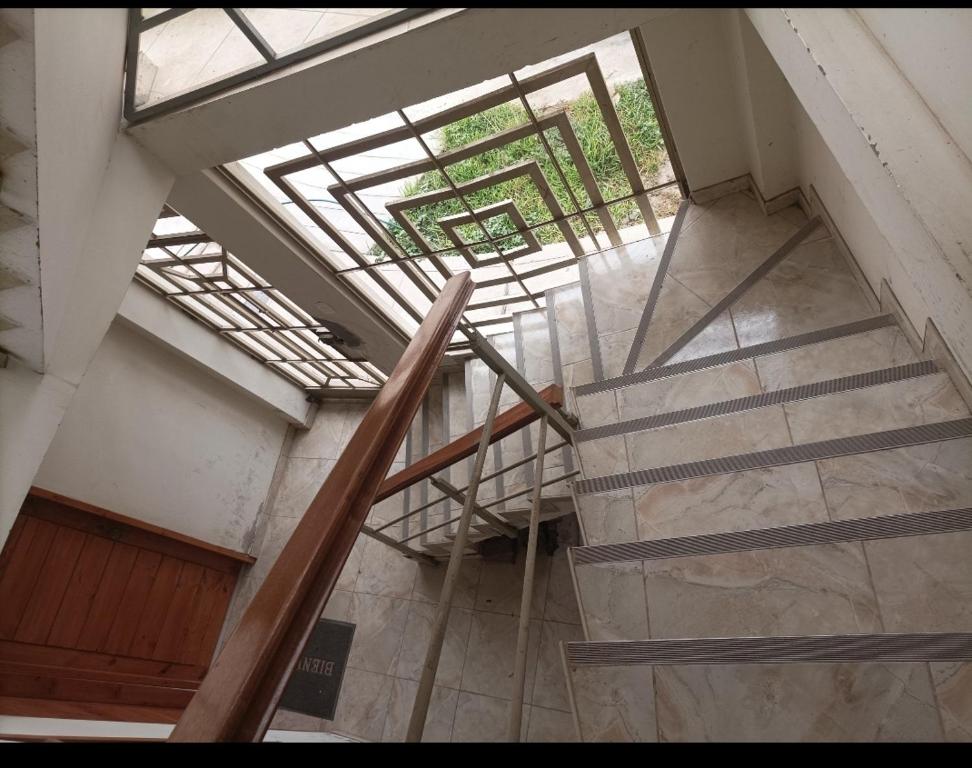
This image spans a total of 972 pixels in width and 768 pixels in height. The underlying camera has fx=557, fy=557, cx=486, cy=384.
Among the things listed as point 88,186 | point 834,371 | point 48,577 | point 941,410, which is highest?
point 88,186

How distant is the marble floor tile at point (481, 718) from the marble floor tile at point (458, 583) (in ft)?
2.02

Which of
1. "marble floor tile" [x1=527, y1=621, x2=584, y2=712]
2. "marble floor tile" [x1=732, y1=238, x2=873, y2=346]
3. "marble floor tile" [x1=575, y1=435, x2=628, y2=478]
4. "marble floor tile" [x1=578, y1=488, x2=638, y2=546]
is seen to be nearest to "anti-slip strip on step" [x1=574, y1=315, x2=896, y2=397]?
"marble floor tile" [x1=732, y1=238, x2=873, y2=346]

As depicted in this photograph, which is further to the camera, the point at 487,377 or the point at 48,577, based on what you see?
the point at 487,377

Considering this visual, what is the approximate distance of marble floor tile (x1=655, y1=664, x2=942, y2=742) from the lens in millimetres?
1235

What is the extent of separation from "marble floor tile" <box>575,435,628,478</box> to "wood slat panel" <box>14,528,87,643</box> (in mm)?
3799

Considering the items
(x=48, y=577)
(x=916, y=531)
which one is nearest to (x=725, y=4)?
(x=916, y=531)

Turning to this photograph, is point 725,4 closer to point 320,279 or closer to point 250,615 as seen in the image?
point 250,615

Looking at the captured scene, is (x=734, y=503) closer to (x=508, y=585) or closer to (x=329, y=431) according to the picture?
(x=508, y=585)

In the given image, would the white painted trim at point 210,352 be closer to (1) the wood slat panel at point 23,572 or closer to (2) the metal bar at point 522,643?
(1) the wood slat panel at point 23,572

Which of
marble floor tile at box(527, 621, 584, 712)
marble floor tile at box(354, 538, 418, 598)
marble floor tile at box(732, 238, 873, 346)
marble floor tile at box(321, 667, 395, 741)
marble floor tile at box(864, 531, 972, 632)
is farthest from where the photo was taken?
marble floor tile at box(354, 538, 418, 598)

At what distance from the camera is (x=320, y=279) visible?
142 inches

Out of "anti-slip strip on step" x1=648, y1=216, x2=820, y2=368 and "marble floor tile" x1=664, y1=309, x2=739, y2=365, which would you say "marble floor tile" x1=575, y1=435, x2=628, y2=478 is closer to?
"marble floor tile" x1=664, y1=309, x2=739, y2=365

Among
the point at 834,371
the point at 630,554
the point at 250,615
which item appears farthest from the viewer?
the point at 834,371

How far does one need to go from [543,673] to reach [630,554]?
222cm
